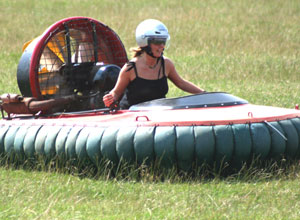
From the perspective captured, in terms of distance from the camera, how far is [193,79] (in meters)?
9.45

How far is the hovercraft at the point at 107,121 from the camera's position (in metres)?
4.03

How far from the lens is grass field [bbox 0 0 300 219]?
3.60m

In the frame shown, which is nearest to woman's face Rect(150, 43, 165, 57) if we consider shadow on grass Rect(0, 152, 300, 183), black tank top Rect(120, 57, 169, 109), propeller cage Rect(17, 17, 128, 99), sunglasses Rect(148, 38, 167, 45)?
sunglasses Rect(148, 38, 167, 45)

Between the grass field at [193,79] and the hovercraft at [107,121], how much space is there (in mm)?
166

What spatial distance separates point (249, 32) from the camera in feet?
41.2

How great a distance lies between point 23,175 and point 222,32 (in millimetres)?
8562

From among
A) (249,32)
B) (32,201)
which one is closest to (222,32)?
(249,32)

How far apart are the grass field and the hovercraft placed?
0.17 metres

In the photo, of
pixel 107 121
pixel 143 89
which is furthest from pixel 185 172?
pixel 143 89

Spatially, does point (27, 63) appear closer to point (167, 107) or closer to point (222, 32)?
point (167, 107)

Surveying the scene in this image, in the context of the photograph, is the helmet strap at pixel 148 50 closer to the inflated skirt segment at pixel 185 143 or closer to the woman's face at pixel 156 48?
the woman's face at pixel 156 48

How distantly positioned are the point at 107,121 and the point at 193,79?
17.0ft

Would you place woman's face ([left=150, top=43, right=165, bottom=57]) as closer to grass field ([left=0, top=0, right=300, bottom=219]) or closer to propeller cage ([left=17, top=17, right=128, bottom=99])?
propeller cage ([left=17, top=17, right=128, bottom=99])

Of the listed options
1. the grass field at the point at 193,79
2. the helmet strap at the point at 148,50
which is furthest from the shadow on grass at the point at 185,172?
the helmet strap at the point at 148,50
